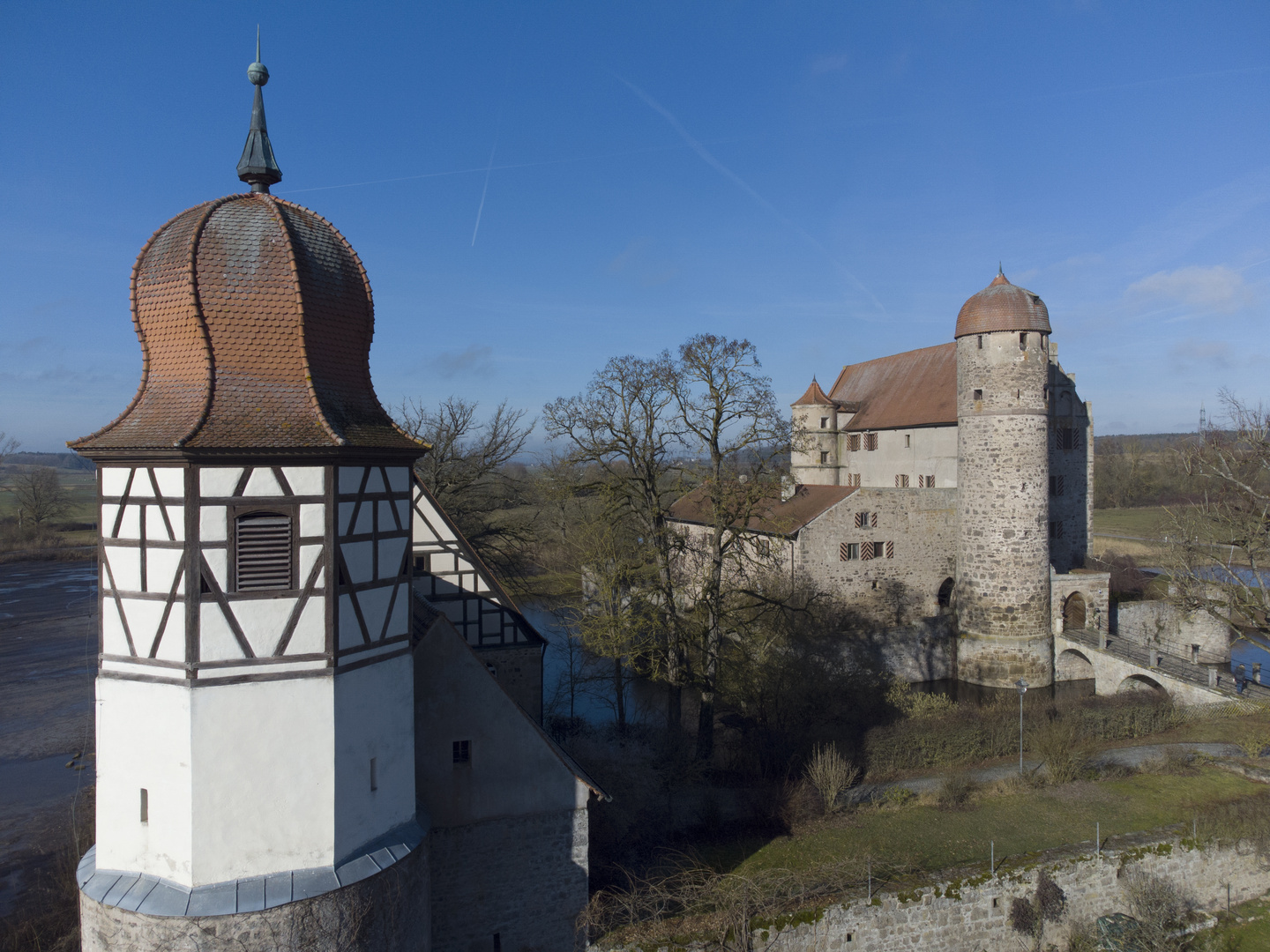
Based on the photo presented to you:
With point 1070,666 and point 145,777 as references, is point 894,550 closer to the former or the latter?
point 1070,666

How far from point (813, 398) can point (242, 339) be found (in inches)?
1242

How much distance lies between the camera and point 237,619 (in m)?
7.62

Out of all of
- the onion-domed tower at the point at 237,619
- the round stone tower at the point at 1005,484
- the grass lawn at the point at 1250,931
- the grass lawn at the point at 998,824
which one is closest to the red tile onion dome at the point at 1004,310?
the round stone tower at the point at 1005,484

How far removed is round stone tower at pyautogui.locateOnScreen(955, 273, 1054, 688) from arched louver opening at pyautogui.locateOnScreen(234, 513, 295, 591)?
23.4 m

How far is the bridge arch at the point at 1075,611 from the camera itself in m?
26.9

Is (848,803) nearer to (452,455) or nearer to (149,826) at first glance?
(149,826)

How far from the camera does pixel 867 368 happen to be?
129ft

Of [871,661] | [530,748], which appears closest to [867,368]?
[871,661]

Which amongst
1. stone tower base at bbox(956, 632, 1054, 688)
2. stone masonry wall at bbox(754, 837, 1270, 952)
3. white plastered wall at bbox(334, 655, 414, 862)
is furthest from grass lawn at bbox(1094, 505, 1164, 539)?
white plastered wall at bbox(334, 655, 414, 862)

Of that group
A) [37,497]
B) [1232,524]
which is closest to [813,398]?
[1232,524]

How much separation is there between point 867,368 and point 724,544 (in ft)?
78.1

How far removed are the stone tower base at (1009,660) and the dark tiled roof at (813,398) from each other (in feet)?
46.3

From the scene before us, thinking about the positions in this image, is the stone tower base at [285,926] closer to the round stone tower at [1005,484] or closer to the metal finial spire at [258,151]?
the metal finial spire at [258,151]

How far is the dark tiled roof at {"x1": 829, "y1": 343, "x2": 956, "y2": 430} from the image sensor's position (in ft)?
104
